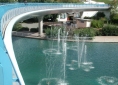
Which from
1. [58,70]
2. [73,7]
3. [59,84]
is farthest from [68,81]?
[73,7]

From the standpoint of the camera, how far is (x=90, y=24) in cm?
3425

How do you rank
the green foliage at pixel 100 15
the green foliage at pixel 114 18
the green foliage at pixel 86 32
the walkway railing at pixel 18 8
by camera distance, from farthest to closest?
1. the green foliage at pixel 100 15
2. the green foliage at pixel 114 18
3. the green foliage at pixel 86 32
4. the walkway railing at pixel 18 8

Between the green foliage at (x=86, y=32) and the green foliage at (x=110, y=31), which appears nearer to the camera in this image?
the green foliage at (x=86, y=32)

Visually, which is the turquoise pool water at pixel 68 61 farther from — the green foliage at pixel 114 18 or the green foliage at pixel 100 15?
the green foliage at pixel 100 15

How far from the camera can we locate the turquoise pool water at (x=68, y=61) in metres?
15.1

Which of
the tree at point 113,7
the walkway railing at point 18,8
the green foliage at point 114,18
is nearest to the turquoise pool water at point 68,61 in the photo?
the walkway railing at point 18,8

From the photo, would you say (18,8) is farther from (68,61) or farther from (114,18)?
(114,18)

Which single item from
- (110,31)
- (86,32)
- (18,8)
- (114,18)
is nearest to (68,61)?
(18,8)

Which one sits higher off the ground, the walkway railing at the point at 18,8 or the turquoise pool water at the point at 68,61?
the walkway railing at the point at 18,8

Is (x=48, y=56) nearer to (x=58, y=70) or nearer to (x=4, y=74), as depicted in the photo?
(x=58, y=70)

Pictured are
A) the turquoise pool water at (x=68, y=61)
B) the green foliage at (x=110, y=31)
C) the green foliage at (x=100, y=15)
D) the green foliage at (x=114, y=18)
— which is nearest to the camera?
the turquoise pool water at (x=68, y=61)

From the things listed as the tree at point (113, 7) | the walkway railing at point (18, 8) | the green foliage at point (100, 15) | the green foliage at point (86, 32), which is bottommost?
the green foliage at point (100, 15)

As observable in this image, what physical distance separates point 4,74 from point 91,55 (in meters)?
19.1

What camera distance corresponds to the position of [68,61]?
63.1 ft
